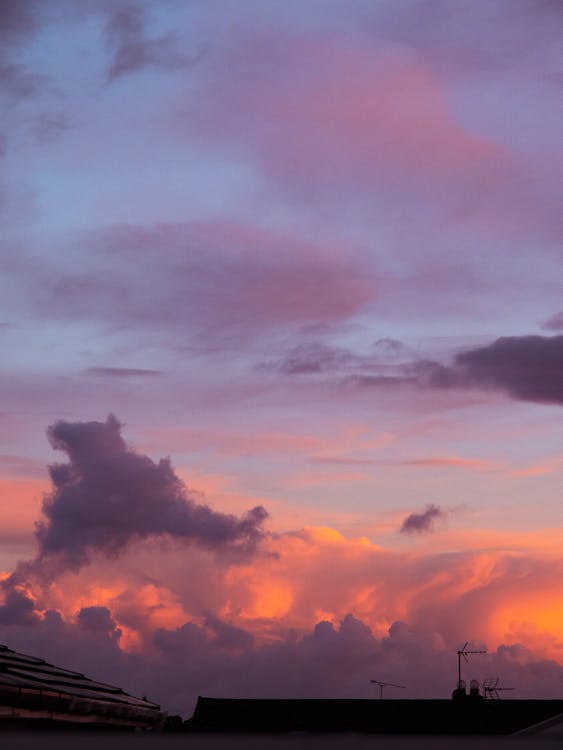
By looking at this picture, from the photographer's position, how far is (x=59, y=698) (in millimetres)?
20406

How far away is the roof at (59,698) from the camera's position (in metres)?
19.0

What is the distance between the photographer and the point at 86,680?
26766mm

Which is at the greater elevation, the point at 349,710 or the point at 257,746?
the point at 257,746

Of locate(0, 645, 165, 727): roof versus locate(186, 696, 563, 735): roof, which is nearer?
locate(0, 645, 165, 727): roof

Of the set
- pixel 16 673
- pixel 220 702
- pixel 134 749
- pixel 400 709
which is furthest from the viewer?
pixel 220 702

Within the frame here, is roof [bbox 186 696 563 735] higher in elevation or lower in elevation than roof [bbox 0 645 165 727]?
lower

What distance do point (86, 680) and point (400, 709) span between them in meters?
44.0

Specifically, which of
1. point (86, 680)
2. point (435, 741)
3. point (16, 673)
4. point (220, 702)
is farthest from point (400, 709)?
point (435, 741)

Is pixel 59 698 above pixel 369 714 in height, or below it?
above

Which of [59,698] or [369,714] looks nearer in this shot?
[59,698]

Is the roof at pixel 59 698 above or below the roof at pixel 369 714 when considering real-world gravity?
above

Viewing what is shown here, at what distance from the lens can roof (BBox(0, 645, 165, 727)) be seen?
19.0 meters

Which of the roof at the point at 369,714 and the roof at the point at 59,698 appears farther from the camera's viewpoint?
the roof at the point at 369,714

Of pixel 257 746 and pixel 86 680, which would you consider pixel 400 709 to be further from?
pixel 257 746
